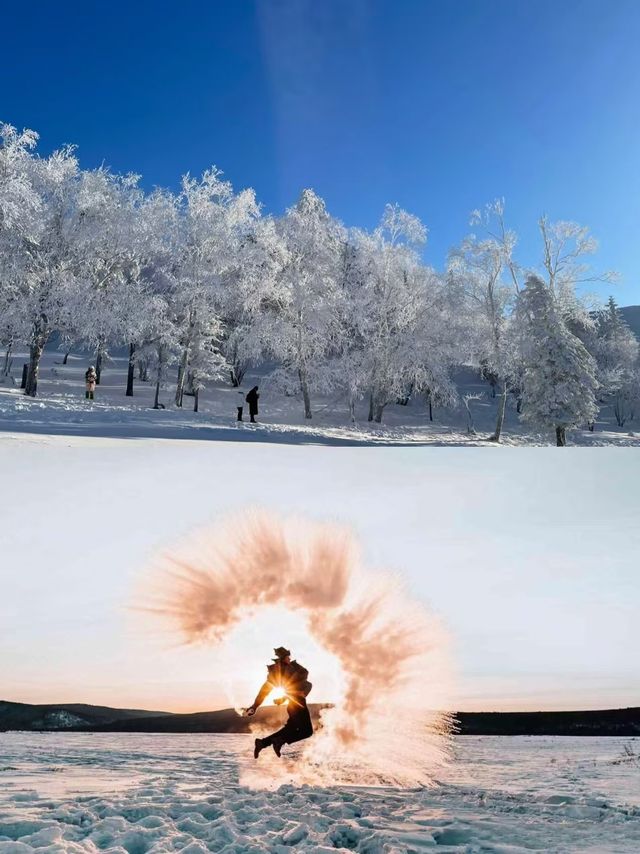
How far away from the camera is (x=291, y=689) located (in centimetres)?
704

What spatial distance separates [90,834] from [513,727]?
39332 millimetres

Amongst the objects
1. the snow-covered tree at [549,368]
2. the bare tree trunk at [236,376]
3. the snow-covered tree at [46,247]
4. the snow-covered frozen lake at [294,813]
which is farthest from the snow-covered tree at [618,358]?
the snow-covered frozen lake at [294,813]

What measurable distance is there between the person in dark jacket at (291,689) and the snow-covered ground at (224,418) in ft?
38.6

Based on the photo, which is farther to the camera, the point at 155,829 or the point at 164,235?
the point at 164,235

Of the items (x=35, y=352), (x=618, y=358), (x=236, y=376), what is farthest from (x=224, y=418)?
(x=618, y=358)

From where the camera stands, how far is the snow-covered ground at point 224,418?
72.2 feet

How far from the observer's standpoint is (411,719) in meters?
9.15

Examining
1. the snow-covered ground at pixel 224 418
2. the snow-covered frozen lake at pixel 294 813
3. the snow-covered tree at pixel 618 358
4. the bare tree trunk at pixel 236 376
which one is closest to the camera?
the snow-covered frozen lake at pixel 294 813

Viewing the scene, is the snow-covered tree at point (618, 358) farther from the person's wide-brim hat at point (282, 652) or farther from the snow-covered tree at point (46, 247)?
the person's wide-brim hat at point (282, 652)

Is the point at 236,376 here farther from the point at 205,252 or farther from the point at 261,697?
the point at 261,697

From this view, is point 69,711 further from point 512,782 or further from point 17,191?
point 512,782

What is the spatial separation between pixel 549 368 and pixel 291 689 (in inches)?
1473

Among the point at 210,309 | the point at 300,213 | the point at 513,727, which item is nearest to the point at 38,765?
the point at 210,309

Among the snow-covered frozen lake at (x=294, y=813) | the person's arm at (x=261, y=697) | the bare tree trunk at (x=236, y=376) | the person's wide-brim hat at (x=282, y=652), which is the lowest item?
the snow-covered frozen lake at (x=294, y=813)
